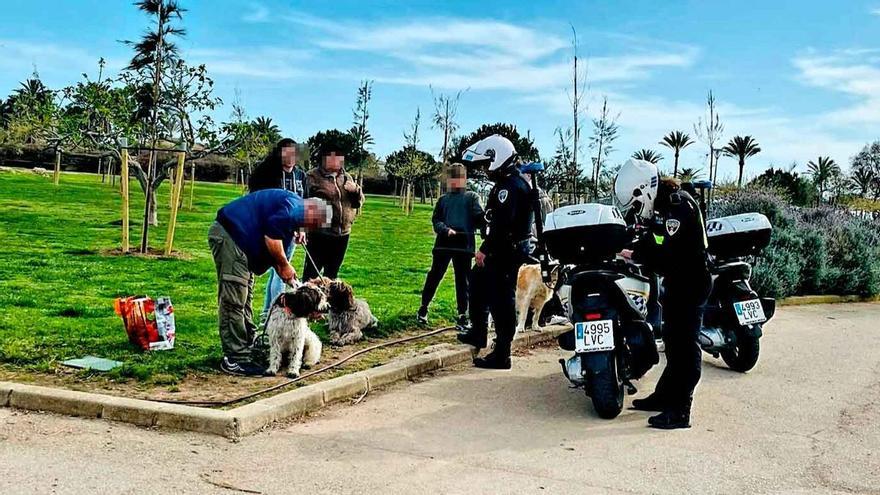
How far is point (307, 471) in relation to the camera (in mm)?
4879

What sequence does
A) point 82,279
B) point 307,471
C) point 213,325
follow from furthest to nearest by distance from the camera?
point 82,279 < point 213,325 < point 307,471

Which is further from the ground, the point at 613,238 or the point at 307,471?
the point at 613,238

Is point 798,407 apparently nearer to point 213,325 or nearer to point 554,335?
point 554,335

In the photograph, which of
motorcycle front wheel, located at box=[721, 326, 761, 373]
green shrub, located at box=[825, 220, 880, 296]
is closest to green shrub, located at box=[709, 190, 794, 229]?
green shrub, located at box=[825, 220, 880, 296]

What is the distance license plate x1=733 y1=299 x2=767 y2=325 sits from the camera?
25.5 feet

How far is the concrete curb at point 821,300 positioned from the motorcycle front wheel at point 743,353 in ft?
19.7

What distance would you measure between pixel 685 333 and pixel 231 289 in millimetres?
3742

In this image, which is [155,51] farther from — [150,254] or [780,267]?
[780,267]

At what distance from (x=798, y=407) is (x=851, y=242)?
10.2m

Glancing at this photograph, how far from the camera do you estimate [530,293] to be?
31.8 feet

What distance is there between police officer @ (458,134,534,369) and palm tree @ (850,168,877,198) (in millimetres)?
47983

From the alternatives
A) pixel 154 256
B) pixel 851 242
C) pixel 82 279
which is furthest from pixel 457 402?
pixel 851 242

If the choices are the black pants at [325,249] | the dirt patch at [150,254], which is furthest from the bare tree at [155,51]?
the black pants at [325,249]

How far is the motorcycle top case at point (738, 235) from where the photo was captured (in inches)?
306
